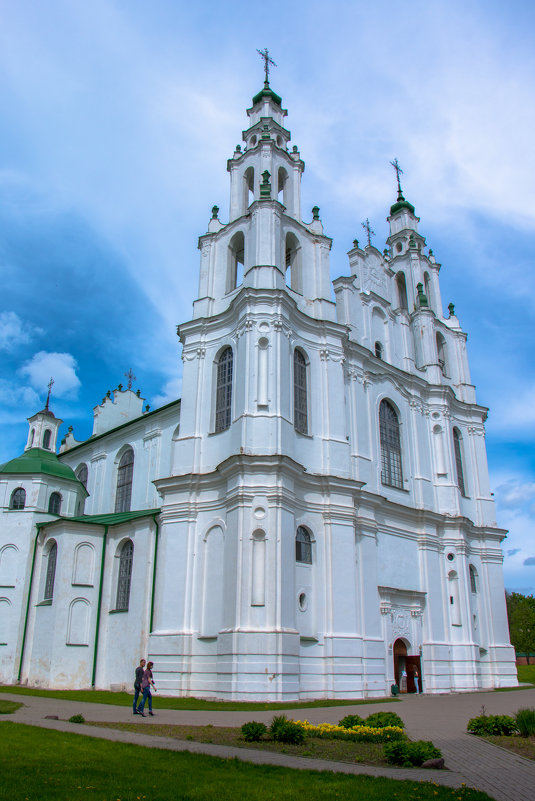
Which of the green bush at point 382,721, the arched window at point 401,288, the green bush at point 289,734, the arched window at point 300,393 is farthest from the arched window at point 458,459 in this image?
the green bush at point 289,734

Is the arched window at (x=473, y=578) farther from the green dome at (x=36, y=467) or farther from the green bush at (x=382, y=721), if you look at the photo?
the green bush at (x=382, y=721)

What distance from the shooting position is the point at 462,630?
3139 centimetres

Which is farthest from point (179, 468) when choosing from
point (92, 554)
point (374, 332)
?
point (374, 332)

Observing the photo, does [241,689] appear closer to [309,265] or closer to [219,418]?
[219,418]

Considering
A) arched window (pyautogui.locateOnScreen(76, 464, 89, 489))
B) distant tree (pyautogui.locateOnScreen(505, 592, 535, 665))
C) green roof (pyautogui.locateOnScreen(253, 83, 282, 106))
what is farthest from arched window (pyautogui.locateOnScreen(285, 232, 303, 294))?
distant tree (pyautogui.locateOnScreen(505, 592, 535, 665))

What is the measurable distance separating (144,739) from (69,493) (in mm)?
27091

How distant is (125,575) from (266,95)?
26.0m

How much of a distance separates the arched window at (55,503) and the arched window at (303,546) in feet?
54.6

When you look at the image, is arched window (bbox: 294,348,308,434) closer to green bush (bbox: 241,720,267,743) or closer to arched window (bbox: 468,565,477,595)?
arched window (bbox: 468,565,477,595)

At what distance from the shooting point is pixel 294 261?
3089 cm

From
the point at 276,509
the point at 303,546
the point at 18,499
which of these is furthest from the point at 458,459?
the point at 18,499

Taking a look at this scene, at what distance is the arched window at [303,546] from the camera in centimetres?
2461

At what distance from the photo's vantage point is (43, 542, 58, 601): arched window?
30.6 m

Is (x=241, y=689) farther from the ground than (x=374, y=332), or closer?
closer
